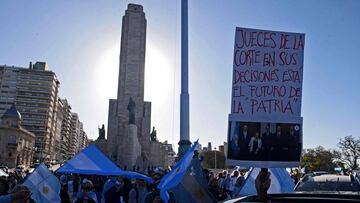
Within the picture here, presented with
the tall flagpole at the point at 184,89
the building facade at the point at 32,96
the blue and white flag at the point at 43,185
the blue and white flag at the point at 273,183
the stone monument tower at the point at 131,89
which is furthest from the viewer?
the building facade at the point at 32,96

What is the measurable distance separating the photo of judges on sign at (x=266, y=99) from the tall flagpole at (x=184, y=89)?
7155 millimetres

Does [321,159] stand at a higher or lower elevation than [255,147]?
lower

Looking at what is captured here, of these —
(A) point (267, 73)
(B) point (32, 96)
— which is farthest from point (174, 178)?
(B) point (32, 96)

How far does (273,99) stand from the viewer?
569 centimetres

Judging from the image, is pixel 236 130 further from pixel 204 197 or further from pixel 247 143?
pixel 204 197

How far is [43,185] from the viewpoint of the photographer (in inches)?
382

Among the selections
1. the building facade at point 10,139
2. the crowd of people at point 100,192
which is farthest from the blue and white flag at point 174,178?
the building facade at point 10,139

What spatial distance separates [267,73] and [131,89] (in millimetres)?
58776

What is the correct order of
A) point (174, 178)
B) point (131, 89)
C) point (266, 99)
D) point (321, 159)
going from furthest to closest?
point (321, 159) < point (131, 89) < point (174, 178) < point (266, 99)

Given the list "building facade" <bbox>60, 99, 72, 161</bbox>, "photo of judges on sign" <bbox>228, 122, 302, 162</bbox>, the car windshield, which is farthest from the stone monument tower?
"building facade" <bbox>60, 99, 72, 161</bbox>

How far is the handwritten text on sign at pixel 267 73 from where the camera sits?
565 cm

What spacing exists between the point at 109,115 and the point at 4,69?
7673 centimetres

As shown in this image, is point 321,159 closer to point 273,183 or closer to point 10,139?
point 10,139

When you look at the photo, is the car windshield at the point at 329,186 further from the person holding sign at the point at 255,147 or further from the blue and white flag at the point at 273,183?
the person holding sign at the point at 255,147
